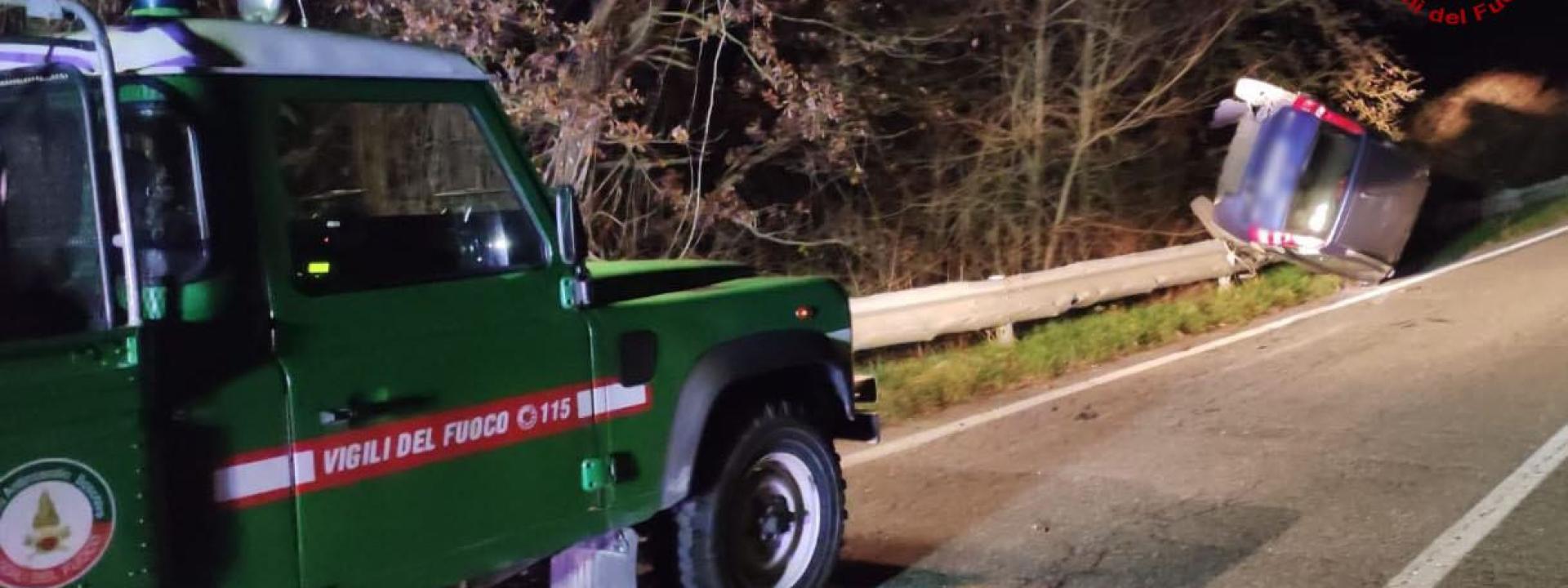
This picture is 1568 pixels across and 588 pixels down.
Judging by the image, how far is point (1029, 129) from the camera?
1364 cm

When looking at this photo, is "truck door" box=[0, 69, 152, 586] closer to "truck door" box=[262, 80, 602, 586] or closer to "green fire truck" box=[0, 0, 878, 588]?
"green fire truck" box=[0, 0, 878, 588]

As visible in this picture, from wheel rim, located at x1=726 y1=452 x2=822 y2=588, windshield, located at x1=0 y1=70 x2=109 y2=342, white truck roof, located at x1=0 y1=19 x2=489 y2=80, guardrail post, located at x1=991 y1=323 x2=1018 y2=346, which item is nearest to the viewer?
windshield, located at x1=0 y1=70 x2=109 y2=342

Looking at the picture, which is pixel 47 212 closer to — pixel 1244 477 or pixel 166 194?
pixel 166 194

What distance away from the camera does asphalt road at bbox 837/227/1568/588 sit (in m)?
5.88

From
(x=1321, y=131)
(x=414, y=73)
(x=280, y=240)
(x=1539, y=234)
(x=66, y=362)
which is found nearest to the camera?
(x=66, y=362)

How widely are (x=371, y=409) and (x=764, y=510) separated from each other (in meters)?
1.86

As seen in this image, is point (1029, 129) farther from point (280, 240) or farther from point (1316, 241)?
point (280, 240)

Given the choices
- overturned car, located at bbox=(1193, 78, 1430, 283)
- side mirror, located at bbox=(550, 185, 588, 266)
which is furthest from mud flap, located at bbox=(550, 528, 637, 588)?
overturned car, located at bbox=(1193, 78, 1430, 283)

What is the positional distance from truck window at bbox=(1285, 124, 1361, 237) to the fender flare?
9172 millimetres

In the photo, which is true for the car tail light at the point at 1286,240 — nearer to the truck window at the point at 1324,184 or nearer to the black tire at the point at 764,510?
the truck window at the point at 1324,184

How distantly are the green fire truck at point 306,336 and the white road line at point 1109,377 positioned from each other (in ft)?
11.0

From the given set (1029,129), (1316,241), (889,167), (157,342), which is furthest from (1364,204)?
(157,342)

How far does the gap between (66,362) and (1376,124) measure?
15668 millimetres

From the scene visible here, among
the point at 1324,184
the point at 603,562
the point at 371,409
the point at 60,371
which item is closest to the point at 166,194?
the point at 60,371
